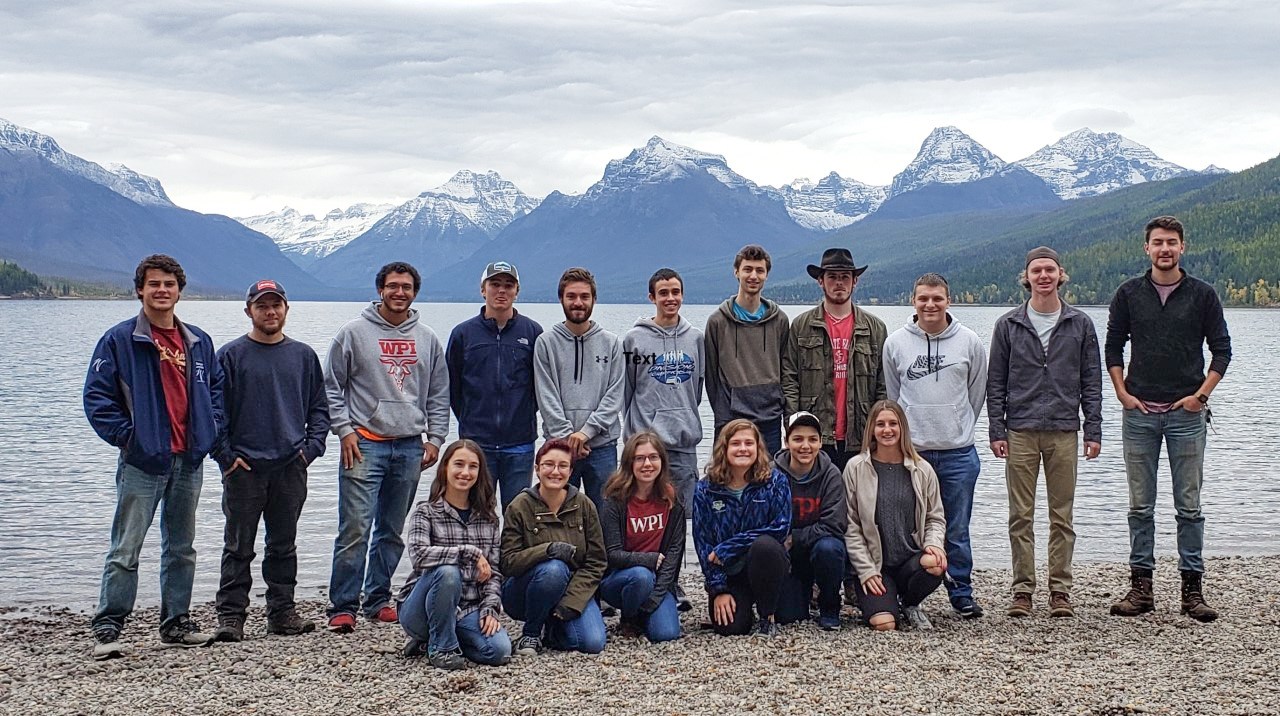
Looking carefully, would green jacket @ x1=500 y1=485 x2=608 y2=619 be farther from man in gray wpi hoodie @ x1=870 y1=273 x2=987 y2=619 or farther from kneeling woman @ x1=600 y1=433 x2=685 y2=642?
man in gray wpi hoodie @ x1=870 y1=273 x2=987 y2=619

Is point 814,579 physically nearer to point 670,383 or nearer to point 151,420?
point 670,383

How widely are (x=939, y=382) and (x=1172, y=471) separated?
2013 mm

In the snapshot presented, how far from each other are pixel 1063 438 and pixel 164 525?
712cm

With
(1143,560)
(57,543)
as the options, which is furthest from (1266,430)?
(57,543)

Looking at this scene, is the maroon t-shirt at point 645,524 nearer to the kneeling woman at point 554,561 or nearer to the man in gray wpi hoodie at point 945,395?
the kneeling woman at point 554,561

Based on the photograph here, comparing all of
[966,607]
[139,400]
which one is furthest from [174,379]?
[966,607]

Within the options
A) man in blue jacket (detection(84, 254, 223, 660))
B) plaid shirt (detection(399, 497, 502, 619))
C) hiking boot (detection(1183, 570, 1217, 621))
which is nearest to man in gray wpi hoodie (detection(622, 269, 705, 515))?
plaid shirt (detection(399, 497, 502, 619))

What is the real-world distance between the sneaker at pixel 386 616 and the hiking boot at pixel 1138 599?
20.1 ft

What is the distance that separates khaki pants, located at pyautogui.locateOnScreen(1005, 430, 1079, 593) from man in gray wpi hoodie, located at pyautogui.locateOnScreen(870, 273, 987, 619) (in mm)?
362

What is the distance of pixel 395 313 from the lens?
8852 millimetres

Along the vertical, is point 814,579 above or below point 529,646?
above

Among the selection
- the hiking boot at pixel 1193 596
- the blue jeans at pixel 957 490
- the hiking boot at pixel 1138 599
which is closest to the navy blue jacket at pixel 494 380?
the blue jeans at pixel 957 490

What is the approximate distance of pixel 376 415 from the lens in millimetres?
8781

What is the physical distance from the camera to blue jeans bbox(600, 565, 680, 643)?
8.20 meters
